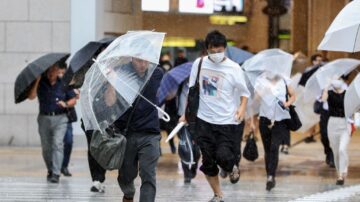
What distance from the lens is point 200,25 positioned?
22.0 m

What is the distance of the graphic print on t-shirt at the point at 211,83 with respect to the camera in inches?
404

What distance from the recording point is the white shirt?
12211mm

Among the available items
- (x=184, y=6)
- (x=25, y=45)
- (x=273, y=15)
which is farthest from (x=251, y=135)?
(x=273, y=15)

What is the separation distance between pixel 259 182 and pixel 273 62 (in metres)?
1.75

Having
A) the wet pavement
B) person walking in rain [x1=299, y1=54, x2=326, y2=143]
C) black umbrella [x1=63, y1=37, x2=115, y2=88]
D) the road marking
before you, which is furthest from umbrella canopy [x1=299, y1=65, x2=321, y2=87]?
black umbrella [x1=63, y1=37, x2=115, y2=88]

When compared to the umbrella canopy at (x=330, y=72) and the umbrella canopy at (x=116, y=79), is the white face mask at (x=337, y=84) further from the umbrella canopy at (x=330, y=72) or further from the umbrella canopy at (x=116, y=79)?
the umbrella canopy at (x=116, y=79)

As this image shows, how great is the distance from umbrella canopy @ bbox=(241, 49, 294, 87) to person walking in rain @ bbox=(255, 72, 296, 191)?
13 cm

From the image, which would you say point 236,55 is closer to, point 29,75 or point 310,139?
point 29,75

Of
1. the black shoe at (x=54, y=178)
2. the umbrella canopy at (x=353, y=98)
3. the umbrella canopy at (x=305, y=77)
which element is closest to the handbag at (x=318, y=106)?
the umbrella canopy at (x=305, y=77)

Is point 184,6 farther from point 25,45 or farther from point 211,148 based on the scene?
point 211,148

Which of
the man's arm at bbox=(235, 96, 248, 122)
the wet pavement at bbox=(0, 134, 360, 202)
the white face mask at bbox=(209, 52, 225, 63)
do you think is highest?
the white face mask at bbox=(209, 52, 225, 63)

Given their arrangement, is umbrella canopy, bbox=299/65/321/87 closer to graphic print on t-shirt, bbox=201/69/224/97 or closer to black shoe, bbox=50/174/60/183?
black shoe, bbox=50/174/60/183

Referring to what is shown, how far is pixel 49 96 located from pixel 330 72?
13.8 feet

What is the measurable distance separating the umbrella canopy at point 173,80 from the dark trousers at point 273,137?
1394mm
